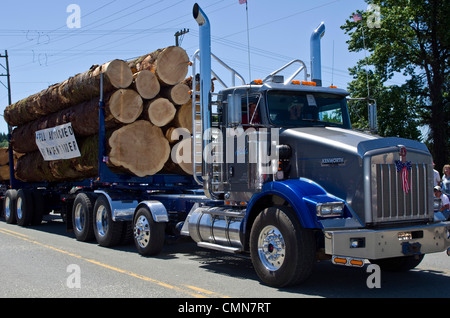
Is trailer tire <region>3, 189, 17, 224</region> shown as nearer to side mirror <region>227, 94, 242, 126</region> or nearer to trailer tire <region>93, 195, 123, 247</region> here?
trailer tire <region>93, 195, 123, 247</region>

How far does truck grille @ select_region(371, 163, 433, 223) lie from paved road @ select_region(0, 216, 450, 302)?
3.15 feet

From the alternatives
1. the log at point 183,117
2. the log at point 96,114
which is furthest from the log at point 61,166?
the log at point 183,117

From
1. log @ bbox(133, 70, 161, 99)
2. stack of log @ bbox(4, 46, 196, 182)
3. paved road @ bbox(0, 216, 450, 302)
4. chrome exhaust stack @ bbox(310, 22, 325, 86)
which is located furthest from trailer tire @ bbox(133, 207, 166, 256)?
chrome exhaust stack @ bbox(310, 22, 325, 86)

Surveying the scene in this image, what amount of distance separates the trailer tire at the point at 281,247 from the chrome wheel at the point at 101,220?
4.96 meters

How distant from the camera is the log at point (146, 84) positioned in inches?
421

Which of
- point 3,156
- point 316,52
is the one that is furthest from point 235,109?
point 3,156


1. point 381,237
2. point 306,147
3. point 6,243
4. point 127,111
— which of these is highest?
point 127,111

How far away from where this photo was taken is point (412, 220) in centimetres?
675

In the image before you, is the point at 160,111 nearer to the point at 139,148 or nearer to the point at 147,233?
the point at 139,148

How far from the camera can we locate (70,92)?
1231 cm
